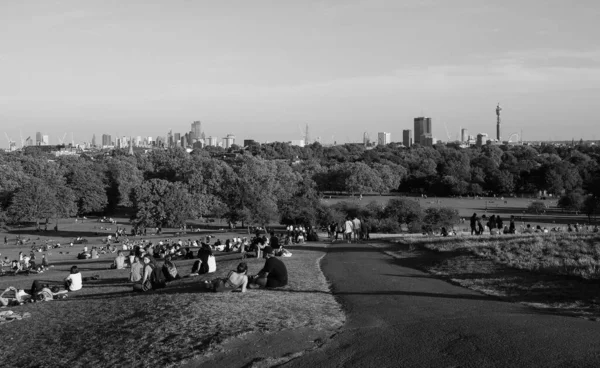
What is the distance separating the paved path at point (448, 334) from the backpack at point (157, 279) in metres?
5.35

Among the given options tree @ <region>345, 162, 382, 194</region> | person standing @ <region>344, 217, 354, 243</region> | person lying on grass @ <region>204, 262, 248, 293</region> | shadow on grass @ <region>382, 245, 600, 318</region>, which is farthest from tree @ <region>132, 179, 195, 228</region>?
tree @ <region>345, 162, 382, 194</region>

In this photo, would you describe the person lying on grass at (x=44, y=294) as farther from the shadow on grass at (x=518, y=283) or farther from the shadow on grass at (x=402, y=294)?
the shadow on grass at (x=518, y=283)

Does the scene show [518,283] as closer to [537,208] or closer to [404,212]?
[404,212]

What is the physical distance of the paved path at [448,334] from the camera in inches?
349

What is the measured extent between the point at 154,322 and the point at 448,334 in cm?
574

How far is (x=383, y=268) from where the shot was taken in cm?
1916

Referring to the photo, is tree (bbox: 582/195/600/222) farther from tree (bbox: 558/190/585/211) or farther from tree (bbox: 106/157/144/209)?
tree (bbox: 106/157/144/209)

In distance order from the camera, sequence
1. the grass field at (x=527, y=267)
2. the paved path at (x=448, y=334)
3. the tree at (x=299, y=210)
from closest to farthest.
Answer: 1. the paved path at (x=448, y=334)
2. the grass field at (x=527, y=267)
3. the tree at (x=299, y=210)

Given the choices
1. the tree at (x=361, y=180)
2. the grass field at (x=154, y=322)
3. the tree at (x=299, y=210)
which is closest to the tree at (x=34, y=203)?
the tree at (x=299, y=210)

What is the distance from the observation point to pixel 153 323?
11672 millimetres

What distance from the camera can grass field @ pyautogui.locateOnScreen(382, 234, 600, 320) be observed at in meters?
13.3

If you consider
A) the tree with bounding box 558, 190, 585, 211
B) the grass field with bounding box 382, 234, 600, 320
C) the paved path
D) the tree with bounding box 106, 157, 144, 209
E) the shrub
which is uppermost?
the tree with bounding box 106, 157, 144, 209

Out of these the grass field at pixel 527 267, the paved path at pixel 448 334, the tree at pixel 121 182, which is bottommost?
the paved path at pixel 448 334

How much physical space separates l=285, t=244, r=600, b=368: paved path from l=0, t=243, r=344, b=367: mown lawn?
0.87m
